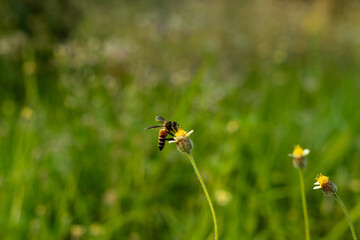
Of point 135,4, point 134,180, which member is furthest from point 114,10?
point 134,180

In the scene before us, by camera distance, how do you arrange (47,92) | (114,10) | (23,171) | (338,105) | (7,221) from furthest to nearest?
(114,10)
(47,92)
(338,105)
(23,171)
(7,221)

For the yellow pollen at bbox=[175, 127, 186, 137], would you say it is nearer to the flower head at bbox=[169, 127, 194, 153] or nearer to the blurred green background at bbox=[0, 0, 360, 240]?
the flower head at bbox=[169, 127, 194, 153]

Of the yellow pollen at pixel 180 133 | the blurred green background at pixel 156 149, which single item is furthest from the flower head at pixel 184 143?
the blurred green background at pixel 156 149

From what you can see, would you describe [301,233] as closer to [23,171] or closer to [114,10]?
[23,171]

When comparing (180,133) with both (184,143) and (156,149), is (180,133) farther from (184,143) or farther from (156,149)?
(156,149)

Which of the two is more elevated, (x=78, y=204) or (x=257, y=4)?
(x=257, y=4)

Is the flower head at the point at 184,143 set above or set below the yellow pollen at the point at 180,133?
below

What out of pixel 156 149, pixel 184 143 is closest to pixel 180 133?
pixel 184 143

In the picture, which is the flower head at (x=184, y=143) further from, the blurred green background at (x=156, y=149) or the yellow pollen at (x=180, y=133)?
the blurred green background at (x=156, y=149)

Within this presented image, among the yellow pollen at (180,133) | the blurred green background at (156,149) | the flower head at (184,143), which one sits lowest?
the flower head at (184,143)
